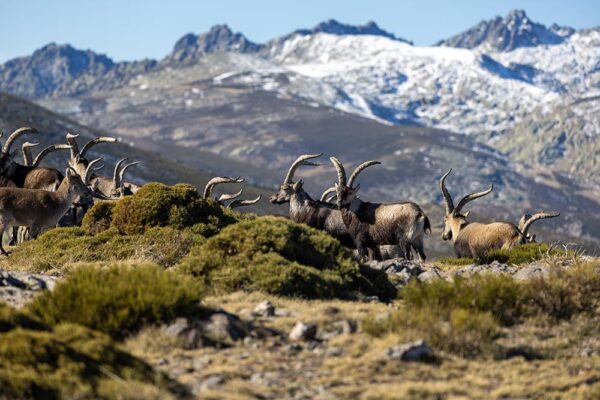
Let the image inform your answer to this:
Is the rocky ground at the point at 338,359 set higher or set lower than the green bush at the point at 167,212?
lower

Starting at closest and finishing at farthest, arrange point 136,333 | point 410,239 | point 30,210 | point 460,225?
point 136,333 < point 30,210 < point 410,239 < point 460,225

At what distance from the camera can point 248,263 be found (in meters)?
16.8

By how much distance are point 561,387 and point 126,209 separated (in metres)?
15.2

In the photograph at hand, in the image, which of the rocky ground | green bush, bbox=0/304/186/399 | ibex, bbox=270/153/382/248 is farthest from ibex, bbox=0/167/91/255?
green bush, bbox=0/304/186/399

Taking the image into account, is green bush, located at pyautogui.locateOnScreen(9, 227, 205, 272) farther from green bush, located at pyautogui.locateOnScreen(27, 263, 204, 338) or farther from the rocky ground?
green bush, located at pyautogui.locateOnScreen(27, 263, 204, 338)

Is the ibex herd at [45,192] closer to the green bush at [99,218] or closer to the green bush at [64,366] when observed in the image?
the green bush at [99,218]

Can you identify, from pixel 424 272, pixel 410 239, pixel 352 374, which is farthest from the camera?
pixel 410 239

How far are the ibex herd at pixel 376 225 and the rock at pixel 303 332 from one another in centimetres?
1384

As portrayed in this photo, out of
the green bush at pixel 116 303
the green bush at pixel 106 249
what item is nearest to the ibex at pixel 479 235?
the green bush at pixel 106 249

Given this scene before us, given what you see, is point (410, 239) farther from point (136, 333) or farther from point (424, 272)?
point (136, 333)

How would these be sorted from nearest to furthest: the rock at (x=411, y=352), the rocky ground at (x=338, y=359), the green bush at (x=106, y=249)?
1. the rocky ground at (x=338, y=359)
2. the rock at (x=411, y=352)
3. the green bush at (x=106, y=249)

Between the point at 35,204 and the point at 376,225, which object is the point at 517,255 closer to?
the point at 376,225

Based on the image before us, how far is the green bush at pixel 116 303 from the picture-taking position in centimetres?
1266

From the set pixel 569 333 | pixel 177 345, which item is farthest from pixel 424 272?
pixel 177 345
